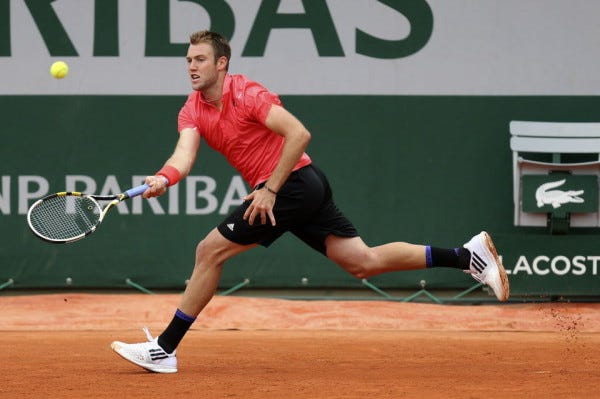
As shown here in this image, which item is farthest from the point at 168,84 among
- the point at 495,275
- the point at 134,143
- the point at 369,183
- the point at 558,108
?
the point at 495,275

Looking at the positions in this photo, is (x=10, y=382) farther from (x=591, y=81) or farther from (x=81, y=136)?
(x=591, y=81)

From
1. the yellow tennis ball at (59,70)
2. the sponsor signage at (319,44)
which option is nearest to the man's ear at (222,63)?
the yellow tennis ball at (59,70)

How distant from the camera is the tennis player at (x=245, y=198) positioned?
5.42 meters

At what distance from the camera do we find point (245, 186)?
28.0 ft

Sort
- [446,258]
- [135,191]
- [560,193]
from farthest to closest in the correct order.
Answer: [560,193] → [446,258] → [135,191]

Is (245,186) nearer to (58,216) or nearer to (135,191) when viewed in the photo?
(58,216)

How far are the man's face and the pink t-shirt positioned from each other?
3.7 inches

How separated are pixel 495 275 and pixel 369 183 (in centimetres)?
287

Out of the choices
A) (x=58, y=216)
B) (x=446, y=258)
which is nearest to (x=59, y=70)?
(x=58, y=216)

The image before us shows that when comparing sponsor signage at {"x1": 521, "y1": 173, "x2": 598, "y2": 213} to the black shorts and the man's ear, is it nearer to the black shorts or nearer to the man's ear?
the black shorts

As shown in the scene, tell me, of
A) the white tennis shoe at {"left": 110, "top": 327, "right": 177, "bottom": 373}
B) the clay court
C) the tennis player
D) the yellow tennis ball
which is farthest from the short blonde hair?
the yellow tennis ball

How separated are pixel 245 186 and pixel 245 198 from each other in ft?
10.4

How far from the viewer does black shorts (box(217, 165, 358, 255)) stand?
544 centimetres

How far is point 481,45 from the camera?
852 centimetres
